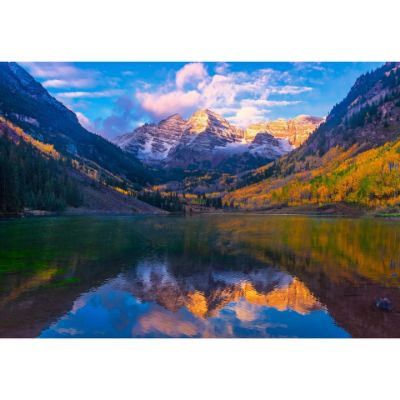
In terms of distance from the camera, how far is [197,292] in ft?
105

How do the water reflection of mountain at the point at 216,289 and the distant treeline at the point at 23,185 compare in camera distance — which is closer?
the water reflection of mountain at the point at 216,289

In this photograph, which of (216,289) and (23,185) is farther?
(23,185)

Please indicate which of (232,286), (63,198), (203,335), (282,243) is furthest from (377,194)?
(203,335)

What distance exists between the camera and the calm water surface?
2306 centimetres

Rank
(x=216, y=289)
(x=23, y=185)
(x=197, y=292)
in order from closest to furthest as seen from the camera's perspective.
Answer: (x=197, y=292) → (x=216, y=289) → (x=23, y=185)

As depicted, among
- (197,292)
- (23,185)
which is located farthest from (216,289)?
(23,185)

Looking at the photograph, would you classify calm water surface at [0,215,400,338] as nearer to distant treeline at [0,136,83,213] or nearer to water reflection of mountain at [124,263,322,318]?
water reflection of mountain at [124,263,322,318]

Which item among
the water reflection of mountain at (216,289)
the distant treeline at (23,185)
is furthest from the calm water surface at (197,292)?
the distant treeline at (23,185)

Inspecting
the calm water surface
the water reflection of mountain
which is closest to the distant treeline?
the calm water surface

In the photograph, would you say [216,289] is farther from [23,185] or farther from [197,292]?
[23,185]

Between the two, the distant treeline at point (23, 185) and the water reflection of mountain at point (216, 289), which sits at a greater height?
the distant treeline at point (23, 185)

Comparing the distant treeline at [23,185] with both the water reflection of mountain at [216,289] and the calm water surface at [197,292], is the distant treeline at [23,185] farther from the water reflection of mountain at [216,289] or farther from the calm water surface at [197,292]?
the water reflection of mountain at [216,289]

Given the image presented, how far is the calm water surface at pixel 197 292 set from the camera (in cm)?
2306

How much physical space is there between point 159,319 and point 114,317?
10.0ft
